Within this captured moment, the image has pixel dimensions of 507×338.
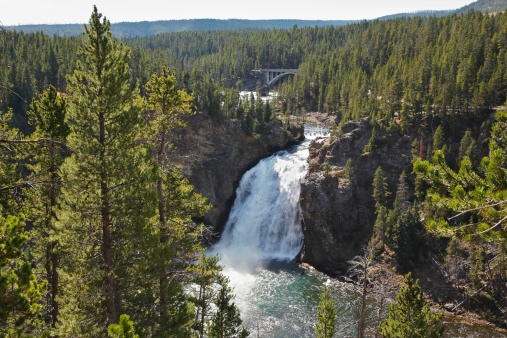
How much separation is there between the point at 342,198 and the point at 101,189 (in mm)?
39887

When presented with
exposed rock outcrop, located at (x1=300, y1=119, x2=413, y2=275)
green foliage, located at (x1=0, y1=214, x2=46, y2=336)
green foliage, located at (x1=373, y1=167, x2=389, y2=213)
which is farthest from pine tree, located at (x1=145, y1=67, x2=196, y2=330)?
green foliage, located at (x1=373, y1=167, x2=389, y2=213)

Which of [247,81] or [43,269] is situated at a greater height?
[247,81]

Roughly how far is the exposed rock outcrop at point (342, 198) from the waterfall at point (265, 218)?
386cm

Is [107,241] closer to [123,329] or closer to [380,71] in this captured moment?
[123,329]

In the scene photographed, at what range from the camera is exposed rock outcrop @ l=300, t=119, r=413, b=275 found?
48250mm

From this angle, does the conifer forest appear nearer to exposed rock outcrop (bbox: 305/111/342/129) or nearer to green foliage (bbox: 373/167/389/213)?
green foliage (bbox: 373/167/389/213)

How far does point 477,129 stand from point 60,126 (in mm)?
59188

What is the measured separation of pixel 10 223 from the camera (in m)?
8.16

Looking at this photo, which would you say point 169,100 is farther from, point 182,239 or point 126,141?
point 182,239

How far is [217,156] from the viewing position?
2452 inches

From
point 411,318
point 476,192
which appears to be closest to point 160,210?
point 476,192

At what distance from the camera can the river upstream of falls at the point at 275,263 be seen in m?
35.6

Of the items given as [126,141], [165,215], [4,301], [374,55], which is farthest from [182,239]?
[374,55]

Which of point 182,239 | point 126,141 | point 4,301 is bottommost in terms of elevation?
point 182,239
